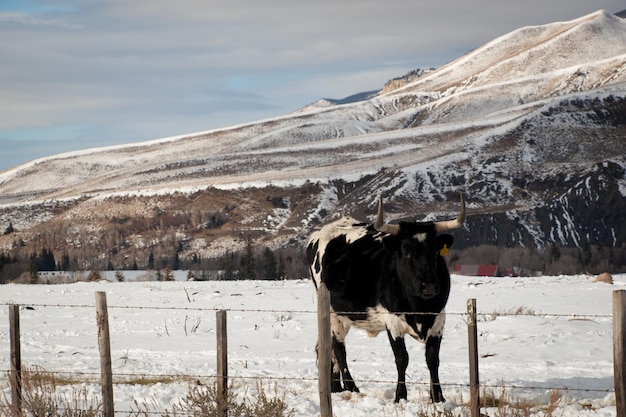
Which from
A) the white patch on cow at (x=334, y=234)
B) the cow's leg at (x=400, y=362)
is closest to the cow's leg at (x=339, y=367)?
the cow's leg at (x=400, y=362)

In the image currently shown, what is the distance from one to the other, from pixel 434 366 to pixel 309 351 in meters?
5.97

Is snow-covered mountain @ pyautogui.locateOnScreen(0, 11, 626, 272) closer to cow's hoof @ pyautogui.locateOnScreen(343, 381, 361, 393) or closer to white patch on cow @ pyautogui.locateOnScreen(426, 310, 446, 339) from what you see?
cow's hoof @ pyautogui.locateOnScreen(343, 381, 361, 393)

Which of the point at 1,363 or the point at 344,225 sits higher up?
the point at 344,225

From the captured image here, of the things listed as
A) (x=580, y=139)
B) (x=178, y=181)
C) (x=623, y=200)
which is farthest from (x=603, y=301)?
(x=178, y=181)

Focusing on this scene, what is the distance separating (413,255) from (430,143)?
183 metres

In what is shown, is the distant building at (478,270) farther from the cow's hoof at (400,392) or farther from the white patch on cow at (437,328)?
the cow's hoof at (400,392)

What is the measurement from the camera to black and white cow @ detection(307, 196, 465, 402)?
12.1 m

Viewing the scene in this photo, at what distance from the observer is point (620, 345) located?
8.95 m

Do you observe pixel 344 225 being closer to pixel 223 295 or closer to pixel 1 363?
pixel 1 363

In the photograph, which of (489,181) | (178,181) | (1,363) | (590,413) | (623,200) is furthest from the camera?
(178,181)

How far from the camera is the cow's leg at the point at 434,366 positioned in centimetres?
1152

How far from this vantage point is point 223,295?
94.6ft

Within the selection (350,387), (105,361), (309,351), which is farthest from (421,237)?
(309,351)

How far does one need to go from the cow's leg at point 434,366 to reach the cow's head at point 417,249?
594mm
